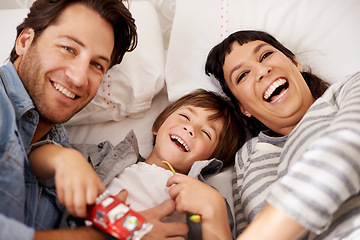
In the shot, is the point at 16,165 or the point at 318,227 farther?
the point at 16,165

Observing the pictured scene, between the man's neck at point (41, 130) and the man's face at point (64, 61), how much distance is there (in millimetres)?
43

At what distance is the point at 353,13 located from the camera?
4.62ft

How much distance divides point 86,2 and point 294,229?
0.94m

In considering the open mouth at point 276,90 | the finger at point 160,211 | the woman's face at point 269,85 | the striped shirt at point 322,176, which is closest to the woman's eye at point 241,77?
the woman's face at point 269,85

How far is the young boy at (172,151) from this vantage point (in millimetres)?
1008

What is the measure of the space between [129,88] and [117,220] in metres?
0.84

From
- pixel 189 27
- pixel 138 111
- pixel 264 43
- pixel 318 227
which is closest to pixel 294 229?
pixel 318 227

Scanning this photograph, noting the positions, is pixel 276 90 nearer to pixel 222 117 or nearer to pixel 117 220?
pixel 222 117

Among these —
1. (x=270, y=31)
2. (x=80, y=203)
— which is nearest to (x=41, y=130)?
(x=80, y=203)

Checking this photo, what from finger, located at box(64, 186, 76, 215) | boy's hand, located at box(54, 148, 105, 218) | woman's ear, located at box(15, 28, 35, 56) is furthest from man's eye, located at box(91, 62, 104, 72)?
finger, located at box(64, 186, 76, 215)

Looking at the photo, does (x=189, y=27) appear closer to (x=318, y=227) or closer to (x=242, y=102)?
(x=242, y=102)

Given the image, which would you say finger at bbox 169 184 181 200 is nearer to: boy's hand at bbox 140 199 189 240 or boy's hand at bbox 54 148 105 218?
boy's hand at bbox 140 199 189 240

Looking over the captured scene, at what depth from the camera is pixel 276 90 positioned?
1247 mm

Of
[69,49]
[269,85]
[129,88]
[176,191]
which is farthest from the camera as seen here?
[129,88]
